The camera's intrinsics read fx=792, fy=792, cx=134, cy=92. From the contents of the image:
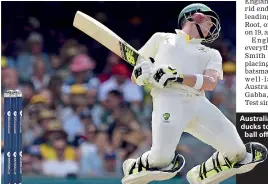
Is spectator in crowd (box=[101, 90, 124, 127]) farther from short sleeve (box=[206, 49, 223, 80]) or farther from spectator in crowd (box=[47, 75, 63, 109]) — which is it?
short sleeve (box=[206, 49, 223, 80])

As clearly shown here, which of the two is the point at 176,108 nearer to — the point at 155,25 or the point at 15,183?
the point at 15,183

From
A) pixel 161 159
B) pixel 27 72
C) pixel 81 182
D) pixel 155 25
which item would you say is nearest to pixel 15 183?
pixel 161 159

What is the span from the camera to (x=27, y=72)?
689cm

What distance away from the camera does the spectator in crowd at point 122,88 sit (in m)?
6.79

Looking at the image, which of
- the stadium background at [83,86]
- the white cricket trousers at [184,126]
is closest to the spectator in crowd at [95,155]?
the stadium background at [83,86]

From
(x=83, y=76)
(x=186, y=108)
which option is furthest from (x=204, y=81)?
(x=83, y=76)

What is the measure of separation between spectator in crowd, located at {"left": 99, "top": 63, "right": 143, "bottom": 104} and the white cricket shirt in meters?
1.64

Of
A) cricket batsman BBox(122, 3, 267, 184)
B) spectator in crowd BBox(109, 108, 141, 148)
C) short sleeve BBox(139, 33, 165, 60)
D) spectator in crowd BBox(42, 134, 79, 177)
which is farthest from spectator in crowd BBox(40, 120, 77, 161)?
short sleeve BBox(139, 33, 165, 60)

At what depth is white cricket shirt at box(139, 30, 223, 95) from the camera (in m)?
5.09

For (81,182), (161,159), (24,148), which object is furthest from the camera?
(24,148)

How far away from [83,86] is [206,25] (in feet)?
6.35

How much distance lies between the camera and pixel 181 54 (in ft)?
16.8

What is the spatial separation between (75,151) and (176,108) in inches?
72.2

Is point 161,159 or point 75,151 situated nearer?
point 161,159
